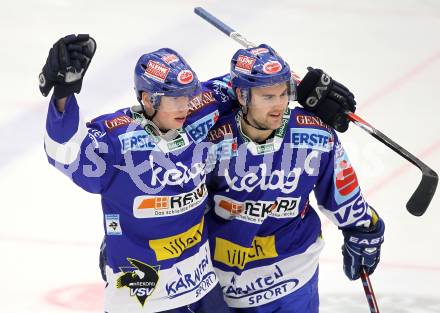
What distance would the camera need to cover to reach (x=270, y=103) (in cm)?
404

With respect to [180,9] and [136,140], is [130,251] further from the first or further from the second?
[180,9]

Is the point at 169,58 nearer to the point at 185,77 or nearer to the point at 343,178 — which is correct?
the point at 185,77

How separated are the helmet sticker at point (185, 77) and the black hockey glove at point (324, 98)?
1.64 feet

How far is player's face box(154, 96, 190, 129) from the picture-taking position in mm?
3875

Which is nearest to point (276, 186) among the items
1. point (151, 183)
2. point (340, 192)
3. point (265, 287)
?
point (340, 192)

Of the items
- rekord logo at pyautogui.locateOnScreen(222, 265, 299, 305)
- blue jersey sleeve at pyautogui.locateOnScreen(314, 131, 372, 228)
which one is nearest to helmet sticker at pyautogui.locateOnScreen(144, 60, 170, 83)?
blue jersey sleeve at pyautogui.locateOnScreen(314, 131, 372, 228)

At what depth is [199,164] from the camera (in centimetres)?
399

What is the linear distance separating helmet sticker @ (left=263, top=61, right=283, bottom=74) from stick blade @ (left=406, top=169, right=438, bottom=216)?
662 millimetres

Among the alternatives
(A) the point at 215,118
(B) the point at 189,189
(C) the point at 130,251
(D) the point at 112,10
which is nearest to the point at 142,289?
(C) the point at 130,251

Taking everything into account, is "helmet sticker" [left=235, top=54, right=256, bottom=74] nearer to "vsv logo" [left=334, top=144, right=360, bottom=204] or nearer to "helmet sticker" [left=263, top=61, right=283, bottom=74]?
"helmet sticker" [left=263, top=61, right=283, bottom=74]

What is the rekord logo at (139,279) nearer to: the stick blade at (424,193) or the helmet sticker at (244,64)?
the helmet sticker at (244,64)

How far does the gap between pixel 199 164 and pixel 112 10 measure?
4117 mm

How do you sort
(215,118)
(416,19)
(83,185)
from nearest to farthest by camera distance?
(83,185)
(215,118)
(416,19)

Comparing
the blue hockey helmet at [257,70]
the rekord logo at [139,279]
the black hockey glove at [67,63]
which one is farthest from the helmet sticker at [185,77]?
the rekord logo at [139,279]
